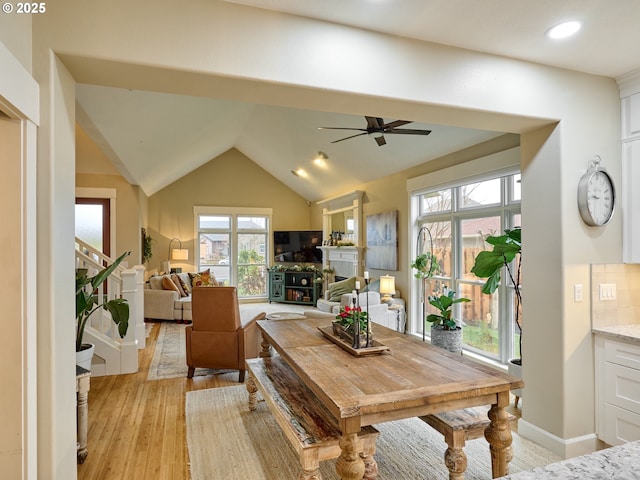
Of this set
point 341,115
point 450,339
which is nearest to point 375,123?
point 341,115

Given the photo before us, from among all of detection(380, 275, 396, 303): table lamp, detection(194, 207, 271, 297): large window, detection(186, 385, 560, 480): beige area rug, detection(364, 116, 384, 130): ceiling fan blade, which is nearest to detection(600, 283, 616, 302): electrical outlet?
detection(186, 385, 560, 480): beige area rug

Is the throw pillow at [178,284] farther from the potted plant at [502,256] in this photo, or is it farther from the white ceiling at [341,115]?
the potted plant at [502,256]

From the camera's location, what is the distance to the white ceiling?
6.10 ft

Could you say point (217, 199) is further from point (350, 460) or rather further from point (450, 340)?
point (350, 460)

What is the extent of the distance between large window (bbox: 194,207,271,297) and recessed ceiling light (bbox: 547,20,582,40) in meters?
8.15

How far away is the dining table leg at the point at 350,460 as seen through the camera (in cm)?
168

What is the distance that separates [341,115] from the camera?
5.53 meters

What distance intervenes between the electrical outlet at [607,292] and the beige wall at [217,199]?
796cm

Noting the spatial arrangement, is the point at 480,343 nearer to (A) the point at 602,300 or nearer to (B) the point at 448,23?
(A) the point at 602,300

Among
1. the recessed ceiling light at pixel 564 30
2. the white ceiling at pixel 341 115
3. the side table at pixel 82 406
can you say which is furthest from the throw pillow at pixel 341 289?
the recessed ceiling light at pixel 564 30

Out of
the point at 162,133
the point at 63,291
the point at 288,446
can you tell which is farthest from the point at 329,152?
the point at 63,291

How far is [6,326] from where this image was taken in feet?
4.60

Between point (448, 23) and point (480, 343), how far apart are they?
3.64m

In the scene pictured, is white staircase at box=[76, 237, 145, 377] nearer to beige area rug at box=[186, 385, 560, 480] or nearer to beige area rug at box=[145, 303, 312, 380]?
beige area rug at box=[145, 303, 312, 380]
